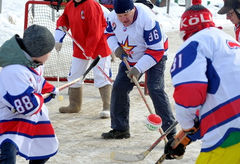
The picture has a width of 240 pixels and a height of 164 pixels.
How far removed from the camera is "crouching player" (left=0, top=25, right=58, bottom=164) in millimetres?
2939

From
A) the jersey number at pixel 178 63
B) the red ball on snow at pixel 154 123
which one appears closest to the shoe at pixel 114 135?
the red ball on snow at pixel 154 123

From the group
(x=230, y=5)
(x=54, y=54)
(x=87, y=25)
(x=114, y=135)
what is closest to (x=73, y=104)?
(x=87, y=25)

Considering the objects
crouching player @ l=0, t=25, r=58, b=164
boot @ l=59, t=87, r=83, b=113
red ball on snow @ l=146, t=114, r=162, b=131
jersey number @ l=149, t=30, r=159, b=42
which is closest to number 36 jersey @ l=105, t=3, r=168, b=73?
jersey number @ l=149, t=30, r=159, b=42

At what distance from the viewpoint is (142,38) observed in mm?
4602

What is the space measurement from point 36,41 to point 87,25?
9.11 ft

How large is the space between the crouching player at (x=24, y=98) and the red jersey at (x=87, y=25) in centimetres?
248

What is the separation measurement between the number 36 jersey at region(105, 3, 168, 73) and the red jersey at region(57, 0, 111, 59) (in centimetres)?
89

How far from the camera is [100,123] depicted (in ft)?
18.3

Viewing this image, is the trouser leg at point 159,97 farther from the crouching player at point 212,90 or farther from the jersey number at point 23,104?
the crouching player at point 212,90

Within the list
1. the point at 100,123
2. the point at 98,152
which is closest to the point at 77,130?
the point at 100,123

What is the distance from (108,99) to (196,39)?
3534 mm

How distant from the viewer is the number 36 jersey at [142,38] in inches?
177

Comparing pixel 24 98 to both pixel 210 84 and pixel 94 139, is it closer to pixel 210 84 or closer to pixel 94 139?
pixel 210 84

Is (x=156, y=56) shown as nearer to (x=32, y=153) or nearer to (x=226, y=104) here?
(x=32, y=153)
